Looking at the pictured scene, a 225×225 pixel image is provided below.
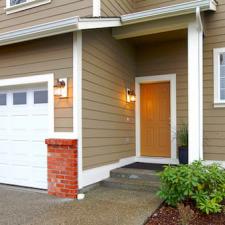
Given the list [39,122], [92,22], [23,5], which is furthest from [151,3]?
[39,122]

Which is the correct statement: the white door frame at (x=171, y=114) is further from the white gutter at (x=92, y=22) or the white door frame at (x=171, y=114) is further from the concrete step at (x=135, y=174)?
the white gutter at (x=92, y=22)

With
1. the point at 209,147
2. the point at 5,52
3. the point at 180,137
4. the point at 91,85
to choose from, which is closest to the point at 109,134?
the point at 91,85

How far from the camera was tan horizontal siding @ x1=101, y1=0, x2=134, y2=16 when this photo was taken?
→ 5.70 meters

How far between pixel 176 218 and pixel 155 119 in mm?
3545

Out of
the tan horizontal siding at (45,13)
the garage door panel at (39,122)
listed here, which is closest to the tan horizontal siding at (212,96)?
the tan horizontal siding at (45,13)

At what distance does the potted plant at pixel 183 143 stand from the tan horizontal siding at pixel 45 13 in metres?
3.29

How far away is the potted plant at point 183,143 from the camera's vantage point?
5.99 metres

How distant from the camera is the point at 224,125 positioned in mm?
5723

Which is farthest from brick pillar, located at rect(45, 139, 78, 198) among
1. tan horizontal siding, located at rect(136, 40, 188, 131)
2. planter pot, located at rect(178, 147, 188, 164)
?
Answer: tan horizontal siding, located at rect(136, 40, 188, 131)

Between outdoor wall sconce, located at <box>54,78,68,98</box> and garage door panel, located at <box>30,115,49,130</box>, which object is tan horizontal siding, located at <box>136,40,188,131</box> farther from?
garage door panel, located at <box>30,115,49,130</box>

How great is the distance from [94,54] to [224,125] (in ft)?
9.77

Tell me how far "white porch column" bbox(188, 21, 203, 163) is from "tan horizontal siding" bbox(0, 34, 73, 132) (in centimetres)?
211

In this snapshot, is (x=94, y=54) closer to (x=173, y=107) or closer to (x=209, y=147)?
(x=173, y=107)

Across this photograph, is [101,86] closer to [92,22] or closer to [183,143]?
[92,22]
